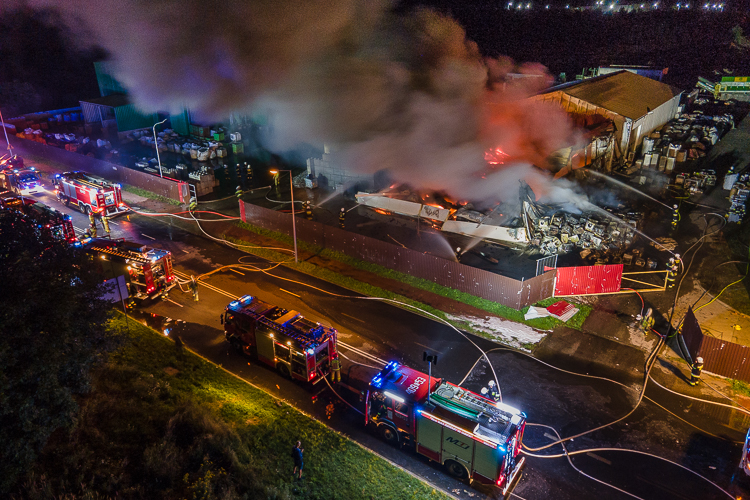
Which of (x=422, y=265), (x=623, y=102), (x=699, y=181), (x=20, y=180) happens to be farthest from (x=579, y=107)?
(x=20, y=180)

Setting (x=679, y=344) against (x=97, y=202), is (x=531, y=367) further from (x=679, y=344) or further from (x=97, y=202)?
(x=97, y=202)

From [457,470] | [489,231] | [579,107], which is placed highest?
[579,107]

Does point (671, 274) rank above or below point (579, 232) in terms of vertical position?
below

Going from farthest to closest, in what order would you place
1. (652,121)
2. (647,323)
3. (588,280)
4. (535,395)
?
(652,121), (588,280), (647,323), (535,395)

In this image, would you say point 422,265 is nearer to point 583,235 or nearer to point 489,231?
point 489,231

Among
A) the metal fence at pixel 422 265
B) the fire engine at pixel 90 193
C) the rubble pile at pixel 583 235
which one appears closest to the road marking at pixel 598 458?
the metal fence at pixel 422 265

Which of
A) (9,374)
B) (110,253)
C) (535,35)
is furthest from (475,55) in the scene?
(535,35)

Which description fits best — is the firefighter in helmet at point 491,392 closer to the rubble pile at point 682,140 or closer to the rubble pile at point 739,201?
the rubble pile at point 739,201
